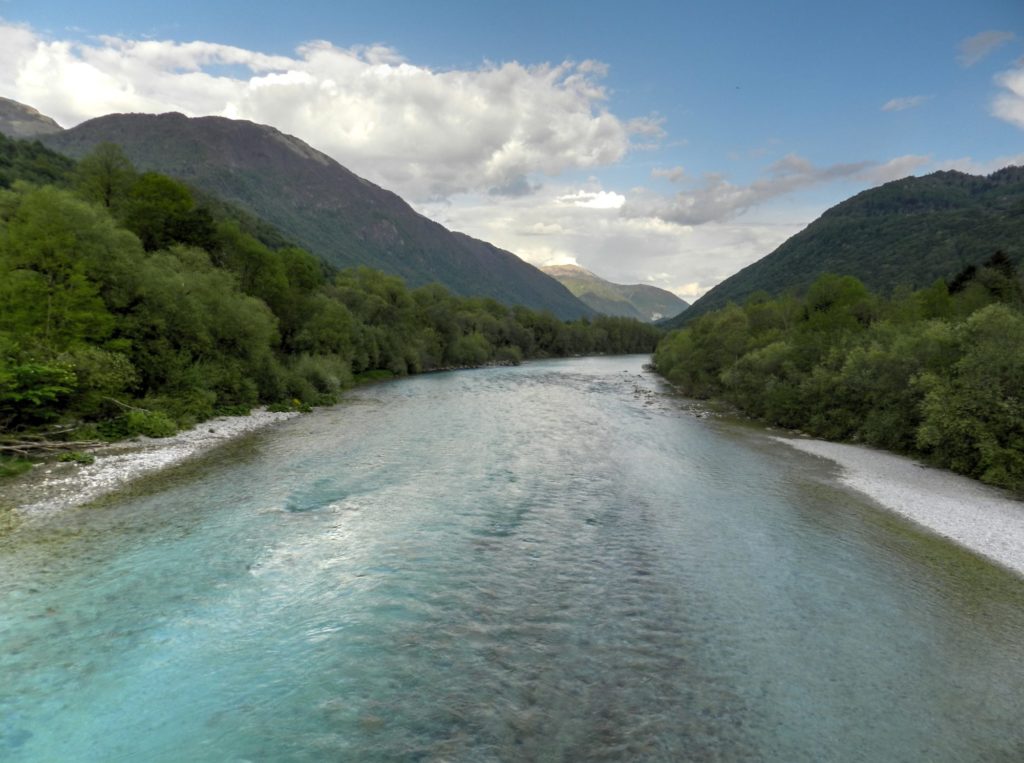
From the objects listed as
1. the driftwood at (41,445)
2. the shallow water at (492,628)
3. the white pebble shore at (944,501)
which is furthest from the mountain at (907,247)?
the driftwood at (41,445)

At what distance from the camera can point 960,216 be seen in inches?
6097

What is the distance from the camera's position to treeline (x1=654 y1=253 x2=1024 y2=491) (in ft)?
83.6

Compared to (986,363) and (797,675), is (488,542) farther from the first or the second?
(986,363)

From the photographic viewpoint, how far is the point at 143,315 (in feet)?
103

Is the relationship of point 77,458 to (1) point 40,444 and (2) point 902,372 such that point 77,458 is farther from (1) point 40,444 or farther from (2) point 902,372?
(2) point 902,372

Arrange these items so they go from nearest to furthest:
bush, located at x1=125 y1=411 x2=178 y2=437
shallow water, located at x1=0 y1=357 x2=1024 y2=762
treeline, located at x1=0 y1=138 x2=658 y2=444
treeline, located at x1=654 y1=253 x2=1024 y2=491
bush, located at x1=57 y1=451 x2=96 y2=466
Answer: shallow water, located at x1=0 y1=357 x2=1024 y2=762 < bush, located at x1=57 y1=451 x2=96 y2=466 < treeline, located at x1=654 y1=253 x2=1024 y2=491 < treeline, located at x1=0 y1=138 x2=658 y2=444 < bush, located at x1=125 y1=411 x2=178 y2=437

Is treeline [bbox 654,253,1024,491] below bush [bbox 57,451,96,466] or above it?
above

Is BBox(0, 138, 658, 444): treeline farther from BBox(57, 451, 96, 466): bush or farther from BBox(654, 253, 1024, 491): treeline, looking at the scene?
BBox(654, 253, 1024, 491): treeline

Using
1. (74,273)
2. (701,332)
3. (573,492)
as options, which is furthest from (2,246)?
(701,332)

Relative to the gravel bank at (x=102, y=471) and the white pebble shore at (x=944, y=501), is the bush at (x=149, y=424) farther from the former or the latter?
the white pebble shore at (x=944, y=501)

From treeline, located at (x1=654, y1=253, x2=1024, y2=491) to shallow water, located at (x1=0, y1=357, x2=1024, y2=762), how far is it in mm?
9486

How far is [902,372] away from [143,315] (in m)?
45.8

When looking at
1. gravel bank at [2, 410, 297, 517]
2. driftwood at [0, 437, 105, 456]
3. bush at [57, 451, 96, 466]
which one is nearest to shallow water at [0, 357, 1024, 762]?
gravel bank at [2, 410, 297, 517]

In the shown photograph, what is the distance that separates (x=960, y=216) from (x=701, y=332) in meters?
138
